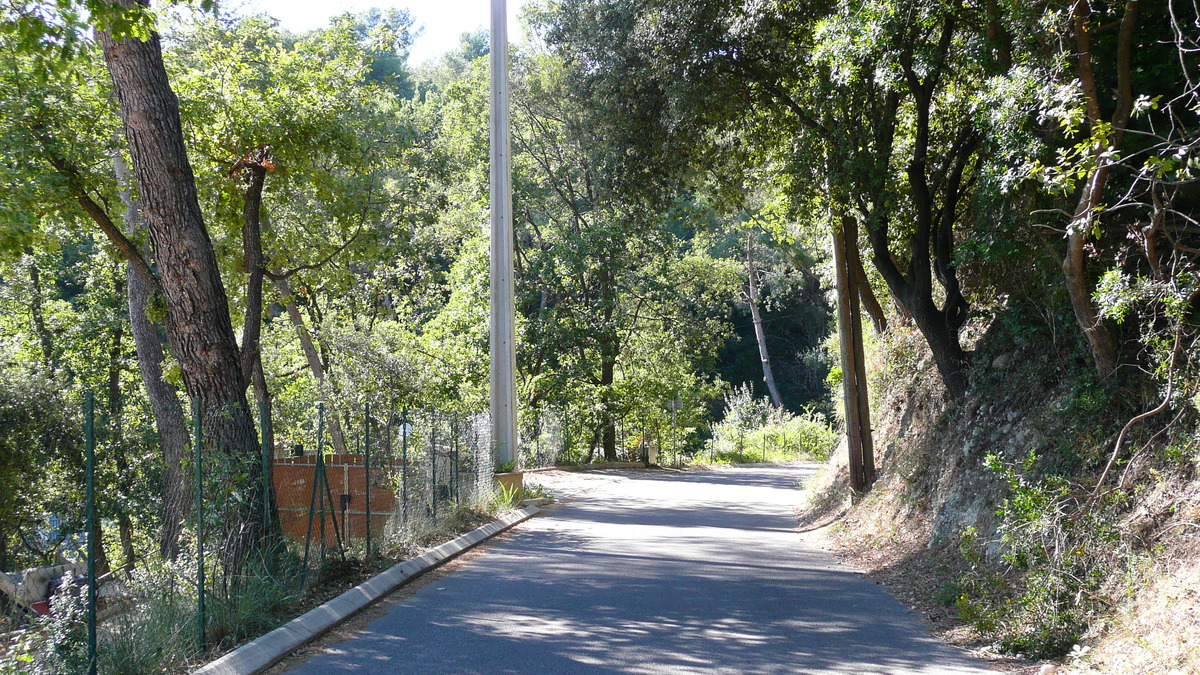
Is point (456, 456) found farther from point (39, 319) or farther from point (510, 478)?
point (39, 319)

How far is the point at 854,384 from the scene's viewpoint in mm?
16719

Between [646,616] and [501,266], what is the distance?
1143 cm

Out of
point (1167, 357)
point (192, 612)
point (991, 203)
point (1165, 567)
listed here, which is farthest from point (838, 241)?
point (192, 612)

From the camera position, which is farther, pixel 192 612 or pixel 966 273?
pixel 966 273

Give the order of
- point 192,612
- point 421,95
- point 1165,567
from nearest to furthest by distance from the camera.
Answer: point 1165,567, point 192,612, point 421,95

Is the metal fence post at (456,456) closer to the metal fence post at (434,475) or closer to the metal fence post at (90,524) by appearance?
the metal fence post at (434,475)

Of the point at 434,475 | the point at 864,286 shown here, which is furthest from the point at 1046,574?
the point at 864,286

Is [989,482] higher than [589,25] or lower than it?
lower

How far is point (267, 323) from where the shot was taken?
30.7 m

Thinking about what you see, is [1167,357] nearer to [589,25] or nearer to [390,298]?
[589,25]

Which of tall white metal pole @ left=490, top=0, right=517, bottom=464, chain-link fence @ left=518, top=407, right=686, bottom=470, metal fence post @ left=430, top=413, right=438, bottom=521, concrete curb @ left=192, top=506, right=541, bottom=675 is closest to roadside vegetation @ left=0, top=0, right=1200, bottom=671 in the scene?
concrete curb @ left=192, top=506, right=541, bottom=675

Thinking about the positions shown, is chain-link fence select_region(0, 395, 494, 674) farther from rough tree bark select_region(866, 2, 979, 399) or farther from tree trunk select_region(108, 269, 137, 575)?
rough tree bark select_region(866, 2, 979, 399)

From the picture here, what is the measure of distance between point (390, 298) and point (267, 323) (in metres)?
4.17

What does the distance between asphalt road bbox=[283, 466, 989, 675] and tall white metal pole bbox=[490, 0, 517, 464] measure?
399 cm
